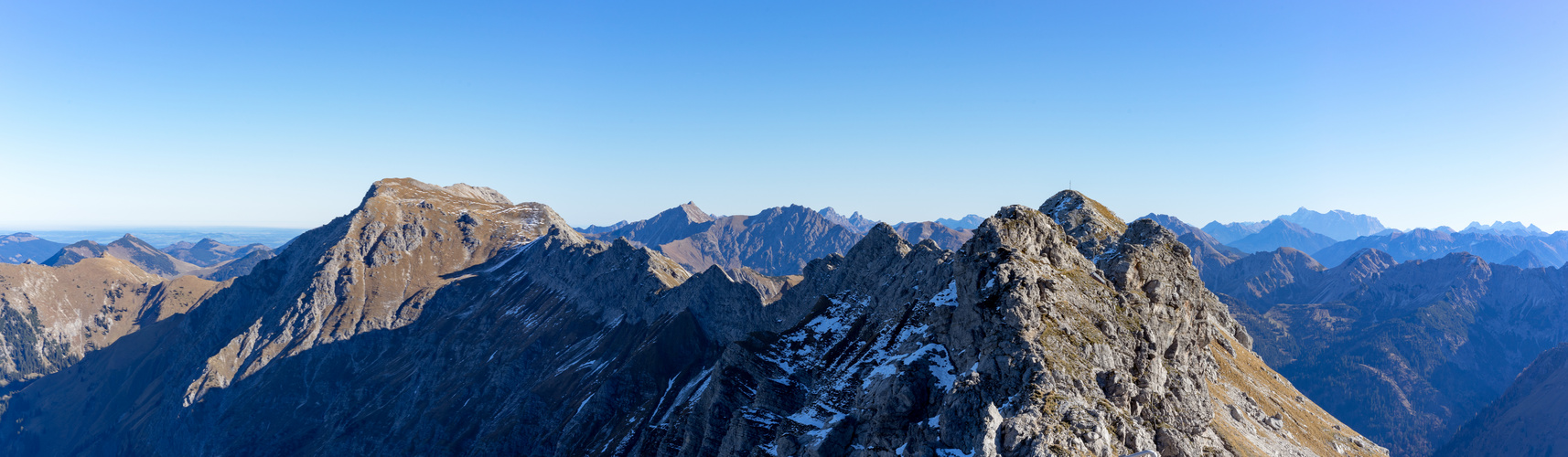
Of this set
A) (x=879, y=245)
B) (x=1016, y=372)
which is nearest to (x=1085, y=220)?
(x=879, y=245)

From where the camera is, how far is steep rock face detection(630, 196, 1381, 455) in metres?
58.6

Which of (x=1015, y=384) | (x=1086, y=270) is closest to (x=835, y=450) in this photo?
(x=1015, y=384)

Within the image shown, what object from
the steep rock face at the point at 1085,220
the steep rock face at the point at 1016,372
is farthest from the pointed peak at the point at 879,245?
the steep rock face at the point at 1085,220

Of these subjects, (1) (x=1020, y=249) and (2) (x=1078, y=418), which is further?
(1) (x=1020, y=249)

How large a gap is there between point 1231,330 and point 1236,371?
110ft

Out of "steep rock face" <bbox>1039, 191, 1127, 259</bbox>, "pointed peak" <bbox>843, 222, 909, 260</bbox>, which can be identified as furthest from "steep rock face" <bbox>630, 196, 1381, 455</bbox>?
"pointed peak" <bbox>843, 222, 909, 260</bbox>

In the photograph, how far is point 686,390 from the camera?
170m

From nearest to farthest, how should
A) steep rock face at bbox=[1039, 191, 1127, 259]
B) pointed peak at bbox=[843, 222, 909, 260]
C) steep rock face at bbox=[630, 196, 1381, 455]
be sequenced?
steep rock face at bbox=[630, 196, 1381, 455]
steep rock face at bbox=[1039, 191, 1127, 259]
pointed peak at bbox=[843, 222, 909, 260]

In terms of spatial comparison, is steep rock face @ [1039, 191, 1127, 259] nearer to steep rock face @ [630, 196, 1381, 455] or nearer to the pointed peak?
steep rock face @ [630, 196, 1381, 455]

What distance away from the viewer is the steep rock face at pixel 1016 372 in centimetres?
5859

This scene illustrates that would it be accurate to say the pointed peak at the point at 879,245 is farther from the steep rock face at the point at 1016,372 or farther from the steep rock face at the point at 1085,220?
the steep rock face at the point at 1085,220

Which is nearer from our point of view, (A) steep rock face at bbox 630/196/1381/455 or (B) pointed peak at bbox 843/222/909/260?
(A) steep rock face at bbox 630/196/1381/455

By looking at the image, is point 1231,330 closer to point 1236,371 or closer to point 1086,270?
point 1236,371

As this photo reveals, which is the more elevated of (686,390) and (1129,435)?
(1129,435)
